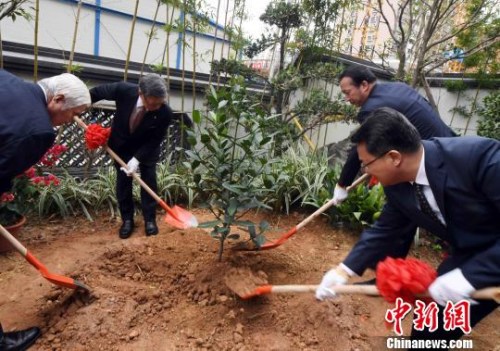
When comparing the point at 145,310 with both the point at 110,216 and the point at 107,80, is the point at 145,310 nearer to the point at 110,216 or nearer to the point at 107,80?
the point at 110,216

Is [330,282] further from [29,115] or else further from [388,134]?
[29,115]

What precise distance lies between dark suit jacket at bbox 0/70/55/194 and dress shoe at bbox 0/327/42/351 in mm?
899

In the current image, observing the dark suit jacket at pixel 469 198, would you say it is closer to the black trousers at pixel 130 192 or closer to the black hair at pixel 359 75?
the black hair at pixel 359 75

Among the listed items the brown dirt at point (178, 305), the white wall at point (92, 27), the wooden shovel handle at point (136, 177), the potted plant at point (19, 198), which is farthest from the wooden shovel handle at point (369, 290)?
the white wall at point (92, 27)

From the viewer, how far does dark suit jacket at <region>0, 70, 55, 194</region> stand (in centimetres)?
157

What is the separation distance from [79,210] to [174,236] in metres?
1.35

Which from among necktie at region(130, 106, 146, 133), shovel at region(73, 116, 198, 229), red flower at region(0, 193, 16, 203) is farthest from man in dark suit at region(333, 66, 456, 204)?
red flower at region(0, 193, 16, 203)

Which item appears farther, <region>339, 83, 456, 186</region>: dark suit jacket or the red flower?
the red flower

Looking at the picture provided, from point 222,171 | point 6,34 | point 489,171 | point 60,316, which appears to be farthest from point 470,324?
point 6,34

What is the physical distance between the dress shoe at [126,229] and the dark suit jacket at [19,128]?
180 centimetres

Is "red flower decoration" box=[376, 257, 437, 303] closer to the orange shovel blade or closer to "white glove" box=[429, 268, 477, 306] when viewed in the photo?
"white glove" box=[429, 268, 477, 306]

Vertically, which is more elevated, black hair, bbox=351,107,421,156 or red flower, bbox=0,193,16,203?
black hair, bbox=351,107,421,156

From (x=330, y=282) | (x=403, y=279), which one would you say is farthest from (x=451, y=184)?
(x=330, y=282)

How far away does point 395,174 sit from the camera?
5.17 feet
